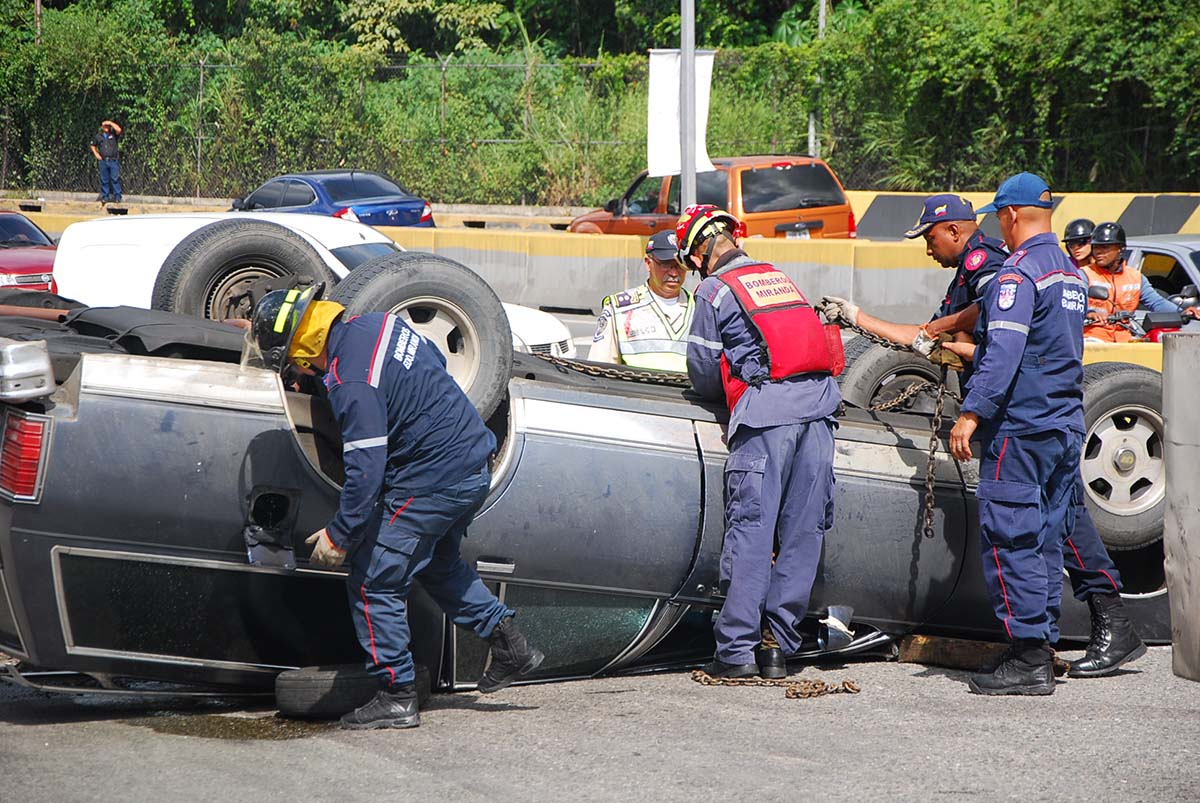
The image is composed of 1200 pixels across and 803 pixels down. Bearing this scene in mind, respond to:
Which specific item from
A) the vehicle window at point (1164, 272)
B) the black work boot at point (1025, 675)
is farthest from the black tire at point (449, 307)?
the vehicle window at point (1164, 272)

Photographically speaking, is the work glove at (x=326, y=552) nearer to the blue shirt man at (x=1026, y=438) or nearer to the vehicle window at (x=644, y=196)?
the blue shirt man at (x=1026, y=438)

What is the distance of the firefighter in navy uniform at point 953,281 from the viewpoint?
5605 millimetres

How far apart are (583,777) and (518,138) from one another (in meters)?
27.0

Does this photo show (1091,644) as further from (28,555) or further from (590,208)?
(590,208)

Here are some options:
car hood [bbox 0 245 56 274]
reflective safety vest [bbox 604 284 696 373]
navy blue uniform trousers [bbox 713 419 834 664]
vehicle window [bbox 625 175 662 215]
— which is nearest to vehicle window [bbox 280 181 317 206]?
vehicle window [bbox 625 175 662 215]

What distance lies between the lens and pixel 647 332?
22.0ft

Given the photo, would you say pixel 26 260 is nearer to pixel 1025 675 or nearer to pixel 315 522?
pixel 315 522

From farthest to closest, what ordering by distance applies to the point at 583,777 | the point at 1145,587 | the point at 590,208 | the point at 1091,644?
A: 1. the point at 590,208
2. the point at 1145,587
3. the point at 1091,644
4. the point at 583,777

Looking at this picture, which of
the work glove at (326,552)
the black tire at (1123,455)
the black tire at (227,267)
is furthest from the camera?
the black tire at (227,267)

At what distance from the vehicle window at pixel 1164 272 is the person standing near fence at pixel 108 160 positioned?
23.9m

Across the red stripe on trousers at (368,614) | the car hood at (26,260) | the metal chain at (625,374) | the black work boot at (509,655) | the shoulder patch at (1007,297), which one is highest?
the shoulder patch at (1007,297)

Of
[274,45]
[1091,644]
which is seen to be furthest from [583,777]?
[274,45]

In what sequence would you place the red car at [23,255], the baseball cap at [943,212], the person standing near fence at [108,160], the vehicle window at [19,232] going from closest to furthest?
the baseball cap at [943,212]
the red car at [23,255]
the vehicle window at [19,232]
the person standing near fence at [108,160]

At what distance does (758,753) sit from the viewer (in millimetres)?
4344
